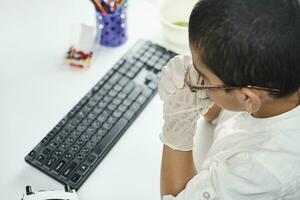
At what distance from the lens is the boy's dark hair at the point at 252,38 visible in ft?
1.73

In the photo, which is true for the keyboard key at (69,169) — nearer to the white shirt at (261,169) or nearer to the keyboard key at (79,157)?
the keyboard key at (79,157)

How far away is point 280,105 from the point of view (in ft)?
2.14

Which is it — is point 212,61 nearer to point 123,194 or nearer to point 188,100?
point 188,100

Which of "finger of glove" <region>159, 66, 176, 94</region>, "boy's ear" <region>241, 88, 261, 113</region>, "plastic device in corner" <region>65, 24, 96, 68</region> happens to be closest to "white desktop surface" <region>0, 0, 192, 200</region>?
"plastic device in corner" <region>65, 24, 96, 68</region>

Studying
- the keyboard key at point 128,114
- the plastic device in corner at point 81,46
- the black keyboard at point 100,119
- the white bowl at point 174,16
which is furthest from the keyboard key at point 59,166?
the white bowl at point 174,16

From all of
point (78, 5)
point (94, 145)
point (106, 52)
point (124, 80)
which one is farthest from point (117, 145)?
point (78, 5)

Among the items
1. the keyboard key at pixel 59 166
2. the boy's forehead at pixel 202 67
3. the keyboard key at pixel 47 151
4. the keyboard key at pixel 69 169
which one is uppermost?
the boy's forehead at pixel 202 67

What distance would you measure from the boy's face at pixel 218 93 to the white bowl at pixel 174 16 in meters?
0.35

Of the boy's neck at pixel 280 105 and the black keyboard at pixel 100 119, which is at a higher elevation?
the boy's neck at pixel 280 105

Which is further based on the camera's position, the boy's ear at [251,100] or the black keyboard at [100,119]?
the black keyboard at [100,119]

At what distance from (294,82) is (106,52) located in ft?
1.77

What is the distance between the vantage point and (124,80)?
93cm

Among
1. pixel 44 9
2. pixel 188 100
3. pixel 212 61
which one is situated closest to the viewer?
pixel 212 61

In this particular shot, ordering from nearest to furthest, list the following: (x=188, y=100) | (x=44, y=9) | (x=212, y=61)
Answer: (x=212, y=61) < (x=188, y=100) < (x=44, y=9)
